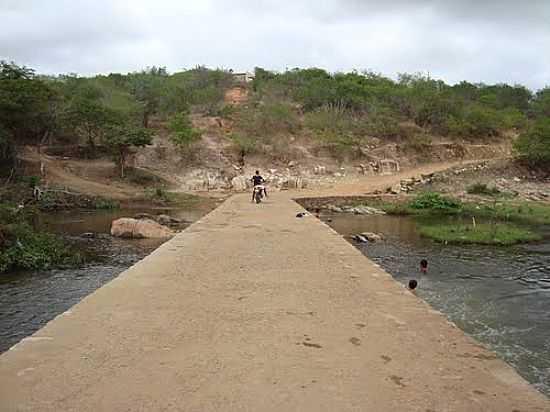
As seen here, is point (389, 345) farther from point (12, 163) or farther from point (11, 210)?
point (12, 163)

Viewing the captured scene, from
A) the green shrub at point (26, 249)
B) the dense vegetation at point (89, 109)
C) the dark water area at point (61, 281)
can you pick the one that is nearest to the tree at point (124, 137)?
the dense vegetation at point (89, 109)

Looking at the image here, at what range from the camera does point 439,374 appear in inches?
159

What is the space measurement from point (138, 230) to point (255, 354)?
577 inches

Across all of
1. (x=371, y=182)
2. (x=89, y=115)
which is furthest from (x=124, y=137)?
(x=371, y=182)

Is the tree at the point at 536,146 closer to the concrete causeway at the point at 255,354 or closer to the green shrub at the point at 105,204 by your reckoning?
the green shrub at the point at 105,204

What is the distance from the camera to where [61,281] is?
12.1 metres

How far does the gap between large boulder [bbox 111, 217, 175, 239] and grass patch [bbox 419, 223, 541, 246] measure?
929 centimetres

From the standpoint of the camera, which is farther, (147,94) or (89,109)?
(147,94)

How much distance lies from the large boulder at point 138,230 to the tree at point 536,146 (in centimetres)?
2754

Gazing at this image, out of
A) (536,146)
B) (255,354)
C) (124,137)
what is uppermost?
(536,146)

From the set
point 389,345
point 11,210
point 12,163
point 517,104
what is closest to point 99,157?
point 12,163

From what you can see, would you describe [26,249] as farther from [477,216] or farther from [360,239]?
[477,216]

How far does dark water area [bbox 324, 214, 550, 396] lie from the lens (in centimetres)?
872

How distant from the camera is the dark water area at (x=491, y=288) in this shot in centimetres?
872
